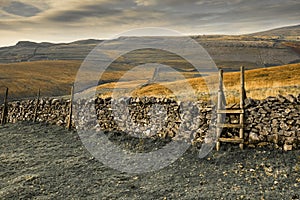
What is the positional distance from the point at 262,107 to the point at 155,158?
16.0 feet

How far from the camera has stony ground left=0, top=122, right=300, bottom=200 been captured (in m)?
9.90

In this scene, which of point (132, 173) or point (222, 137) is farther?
point (222, 137)

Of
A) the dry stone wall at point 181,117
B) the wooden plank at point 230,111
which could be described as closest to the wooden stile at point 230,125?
the wooden plank at point 230,111

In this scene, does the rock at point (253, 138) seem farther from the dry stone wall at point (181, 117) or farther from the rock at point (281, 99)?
the rock at point (281, 99)

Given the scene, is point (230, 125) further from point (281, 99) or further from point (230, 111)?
point (281, 99)

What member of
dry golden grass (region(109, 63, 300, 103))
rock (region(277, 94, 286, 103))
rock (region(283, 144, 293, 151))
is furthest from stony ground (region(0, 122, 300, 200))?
dry golden grass (region(109, 63, 300, 103))

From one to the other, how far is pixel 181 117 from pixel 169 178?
→ 4.22m

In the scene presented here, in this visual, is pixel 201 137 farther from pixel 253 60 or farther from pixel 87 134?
pixel 253 60

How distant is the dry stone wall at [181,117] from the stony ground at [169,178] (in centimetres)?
73

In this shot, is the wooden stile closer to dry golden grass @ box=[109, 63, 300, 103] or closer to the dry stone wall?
the dry stone wall

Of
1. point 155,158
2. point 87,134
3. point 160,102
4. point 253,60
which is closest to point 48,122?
point 87,134

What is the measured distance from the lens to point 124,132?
17094mm

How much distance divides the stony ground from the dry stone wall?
73 centimetres

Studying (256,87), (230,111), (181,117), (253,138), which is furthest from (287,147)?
(256,87)
